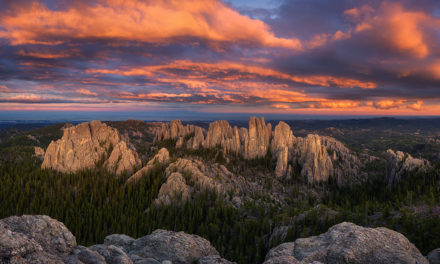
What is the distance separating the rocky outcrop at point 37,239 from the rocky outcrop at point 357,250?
1825 cm

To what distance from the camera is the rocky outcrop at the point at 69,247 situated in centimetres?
1364

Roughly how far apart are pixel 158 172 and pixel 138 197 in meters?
27.3

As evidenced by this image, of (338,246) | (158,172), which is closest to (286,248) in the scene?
(338,246)

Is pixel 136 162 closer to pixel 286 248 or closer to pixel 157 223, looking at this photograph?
pixel 157 223

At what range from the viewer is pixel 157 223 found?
325ft

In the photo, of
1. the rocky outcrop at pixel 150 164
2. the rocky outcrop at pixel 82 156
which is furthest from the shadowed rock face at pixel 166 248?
the rocky outcrop at pixel 82 156

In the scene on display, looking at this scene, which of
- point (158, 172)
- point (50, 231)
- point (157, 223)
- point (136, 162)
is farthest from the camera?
point (136, 162)

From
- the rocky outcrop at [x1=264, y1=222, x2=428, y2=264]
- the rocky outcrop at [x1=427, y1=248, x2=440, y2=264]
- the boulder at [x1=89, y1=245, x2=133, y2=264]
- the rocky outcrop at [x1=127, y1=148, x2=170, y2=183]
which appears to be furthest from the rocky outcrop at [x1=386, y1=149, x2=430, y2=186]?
the boulder at [x1=89, y1=245, x2=133, y2=264]

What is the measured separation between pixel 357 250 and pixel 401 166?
18935 cm

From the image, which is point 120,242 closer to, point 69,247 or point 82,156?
point 69,247

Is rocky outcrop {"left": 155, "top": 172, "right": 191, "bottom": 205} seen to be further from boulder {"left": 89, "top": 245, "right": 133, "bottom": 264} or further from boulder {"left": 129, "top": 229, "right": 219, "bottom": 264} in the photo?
boulder {"left": 89, "top": 245, "right": 133, "bottom": 264}

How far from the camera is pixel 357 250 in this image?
74.6 ft

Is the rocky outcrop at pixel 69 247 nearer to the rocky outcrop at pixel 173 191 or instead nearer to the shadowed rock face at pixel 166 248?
the shadowed rock face at pixel 166 248

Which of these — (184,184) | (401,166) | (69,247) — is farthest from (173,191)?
(401,166)
